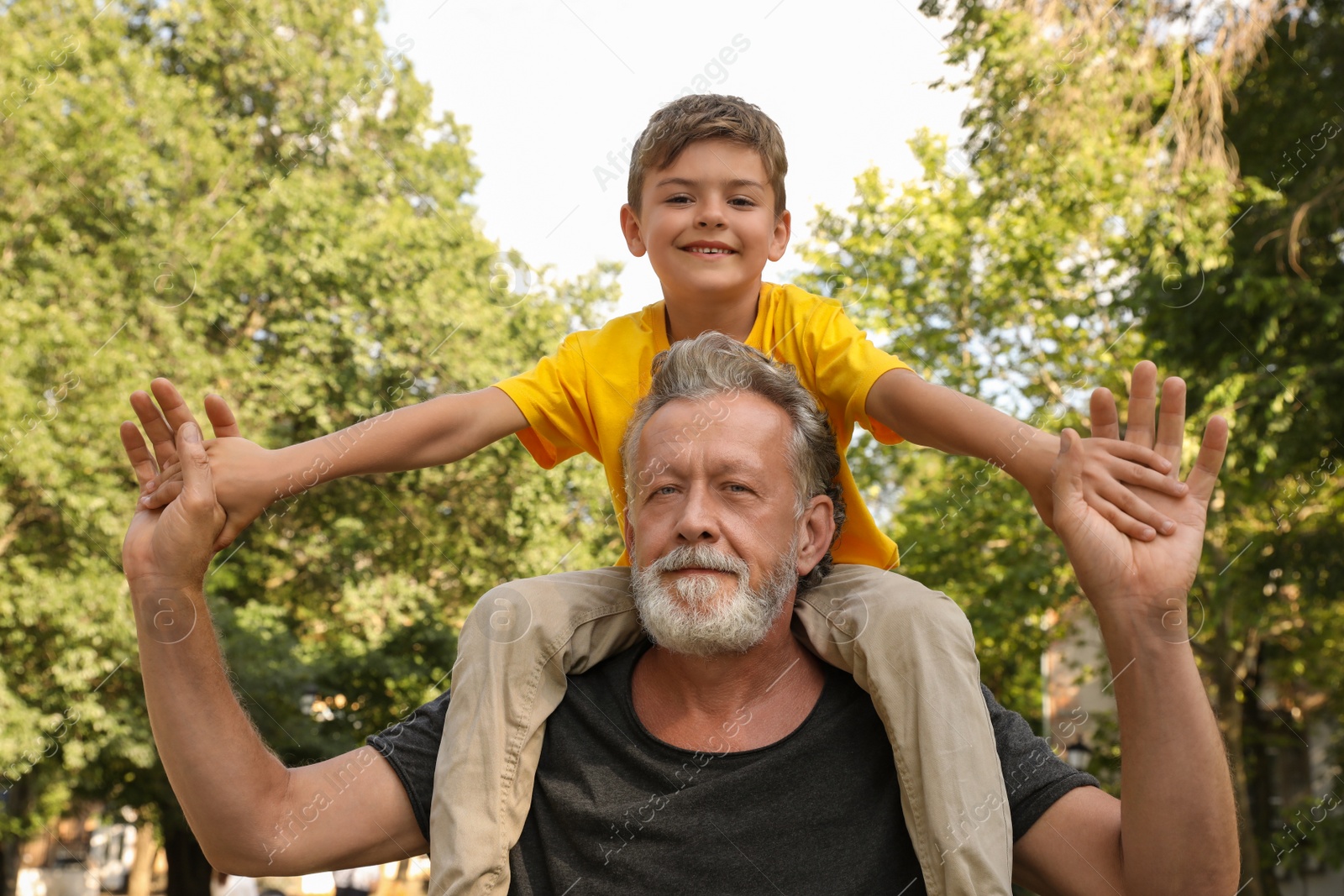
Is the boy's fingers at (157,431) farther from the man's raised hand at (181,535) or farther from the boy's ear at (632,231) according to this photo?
the boy's ear at (632,231)

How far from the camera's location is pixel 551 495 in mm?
13352

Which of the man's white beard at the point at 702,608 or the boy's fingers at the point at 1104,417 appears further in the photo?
the man's white beard at the point at 702,608

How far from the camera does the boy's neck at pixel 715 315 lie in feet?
9.91

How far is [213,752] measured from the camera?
86.0 inches

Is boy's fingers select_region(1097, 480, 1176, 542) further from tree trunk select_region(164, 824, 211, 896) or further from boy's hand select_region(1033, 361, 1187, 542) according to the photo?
tree trunk select_region(164, 824, 211, 896)

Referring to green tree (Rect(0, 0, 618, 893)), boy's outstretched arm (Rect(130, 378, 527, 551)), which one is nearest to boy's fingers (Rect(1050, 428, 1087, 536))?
boy's outstretched arm (Rect(130, 378, 527, 551))

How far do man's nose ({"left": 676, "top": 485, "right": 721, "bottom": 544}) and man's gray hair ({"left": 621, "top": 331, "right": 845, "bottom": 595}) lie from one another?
0.17m

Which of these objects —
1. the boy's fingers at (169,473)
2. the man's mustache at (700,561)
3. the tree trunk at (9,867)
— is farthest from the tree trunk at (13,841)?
the man's mustache at (700,561)

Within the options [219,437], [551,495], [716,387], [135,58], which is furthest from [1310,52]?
[135,58]

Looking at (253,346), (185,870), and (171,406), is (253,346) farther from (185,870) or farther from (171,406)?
(171,406)

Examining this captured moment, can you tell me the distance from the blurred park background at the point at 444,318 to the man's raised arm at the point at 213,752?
344 inches

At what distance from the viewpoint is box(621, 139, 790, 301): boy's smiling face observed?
2.95 meters

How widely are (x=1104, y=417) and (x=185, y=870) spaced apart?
1650cm

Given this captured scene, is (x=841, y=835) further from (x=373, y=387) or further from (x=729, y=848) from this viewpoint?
(x=373, y=387)
